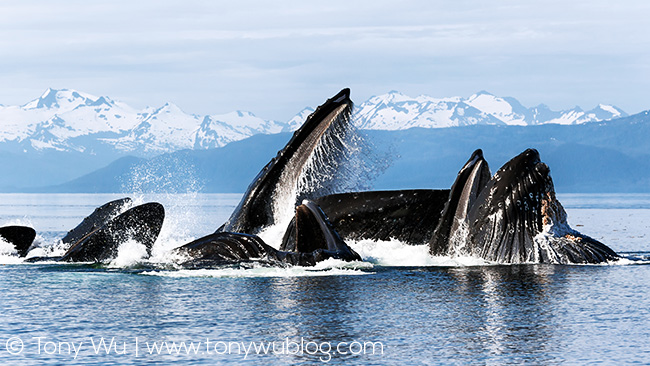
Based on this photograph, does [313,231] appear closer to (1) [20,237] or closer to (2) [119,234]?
(2) [119,234]

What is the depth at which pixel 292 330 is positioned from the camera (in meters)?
13.1

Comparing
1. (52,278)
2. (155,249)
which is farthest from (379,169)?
(52,278)

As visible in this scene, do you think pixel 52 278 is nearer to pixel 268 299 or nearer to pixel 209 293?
pixel 209 293

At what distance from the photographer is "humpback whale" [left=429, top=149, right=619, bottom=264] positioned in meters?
19.0

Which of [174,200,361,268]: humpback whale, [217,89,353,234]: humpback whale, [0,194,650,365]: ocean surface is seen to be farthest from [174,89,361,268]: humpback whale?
[0,194,650,365]: ocean surface

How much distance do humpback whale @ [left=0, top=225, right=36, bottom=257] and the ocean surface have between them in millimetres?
2855

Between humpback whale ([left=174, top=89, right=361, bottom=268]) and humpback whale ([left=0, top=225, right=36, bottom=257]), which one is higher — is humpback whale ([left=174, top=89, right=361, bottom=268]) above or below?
above

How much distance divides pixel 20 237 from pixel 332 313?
485 inches

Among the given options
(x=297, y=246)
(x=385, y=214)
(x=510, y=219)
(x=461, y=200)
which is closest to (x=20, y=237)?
A: (x=297, y=246)

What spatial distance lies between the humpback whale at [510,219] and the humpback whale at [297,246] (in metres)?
2.18

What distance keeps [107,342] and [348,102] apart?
387 inches

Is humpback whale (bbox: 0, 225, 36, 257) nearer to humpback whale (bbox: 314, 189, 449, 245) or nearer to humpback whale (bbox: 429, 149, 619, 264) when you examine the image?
humpback whale (bbox: 314, 189, 449, 245)

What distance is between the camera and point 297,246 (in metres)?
19.3

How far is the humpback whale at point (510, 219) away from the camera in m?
19.0
